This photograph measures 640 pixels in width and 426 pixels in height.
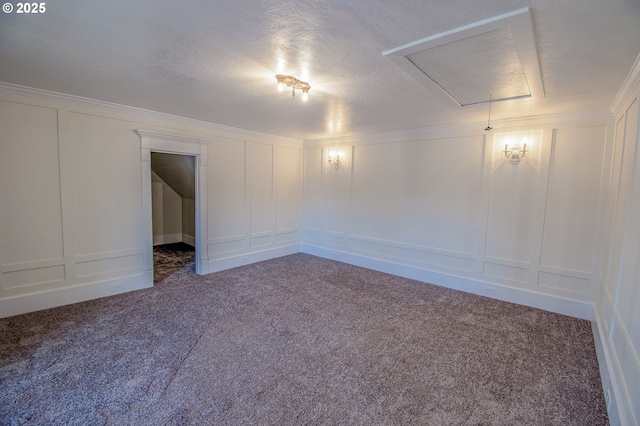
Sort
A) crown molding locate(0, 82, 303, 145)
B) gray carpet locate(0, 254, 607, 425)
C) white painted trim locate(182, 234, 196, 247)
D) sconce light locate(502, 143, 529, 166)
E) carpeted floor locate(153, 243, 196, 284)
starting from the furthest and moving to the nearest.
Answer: white painted trim locate(182, 234, 196, 247) → carpeted floor locate(153, 243, 196, 284) → sconce light locate(502, 143, 529, 166) → crown molding locate(0, 82, 303, 145) → gray carpet locate(0, 254, 607, 425)

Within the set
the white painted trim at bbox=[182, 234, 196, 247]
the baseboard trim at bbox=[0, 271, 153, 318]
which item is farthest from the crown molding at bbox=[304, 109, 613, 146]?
the baseboard trim at bbox=[0, 271, 153, 318]

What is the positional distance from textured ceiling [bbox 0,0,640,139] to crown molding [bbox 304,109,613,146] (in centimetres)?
13

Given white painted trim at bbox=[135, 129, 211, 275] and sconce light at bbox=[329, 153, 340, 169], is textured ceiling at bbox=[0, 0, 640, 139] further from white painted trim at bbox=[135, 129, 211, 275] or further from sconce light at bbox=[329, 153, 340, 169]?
sconce light at bbox=[329, 153, 340, 169]

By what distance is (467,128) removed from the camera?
13.7 feet

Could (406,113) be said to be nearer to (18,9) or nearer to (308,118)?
(308,118)

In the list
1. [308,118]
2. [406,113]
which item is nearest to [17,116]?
[308,118]

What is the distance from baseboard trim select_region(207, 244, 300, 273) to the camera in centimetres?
489

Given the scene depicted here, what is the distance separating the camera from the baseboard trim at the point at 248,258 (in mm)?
4895

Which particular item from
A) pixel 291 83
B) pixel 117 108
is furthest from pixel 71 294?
pixel 291 83

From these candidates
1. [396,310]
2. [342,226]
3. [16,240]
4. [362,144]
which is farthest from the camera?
[342,226]

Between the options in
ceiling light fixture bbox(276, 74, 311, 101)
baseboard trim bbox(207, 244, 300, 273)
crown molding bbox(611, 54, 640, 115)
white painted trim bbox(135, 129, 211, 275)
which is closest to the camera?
crown molding bbox(611, 54, 640, 115)

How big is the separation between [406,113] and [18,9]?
353cm

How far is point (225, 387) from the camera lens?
2.14 m

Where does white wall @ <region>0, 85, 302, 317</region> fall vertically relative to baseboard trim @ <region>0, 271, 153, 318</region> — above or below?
above
